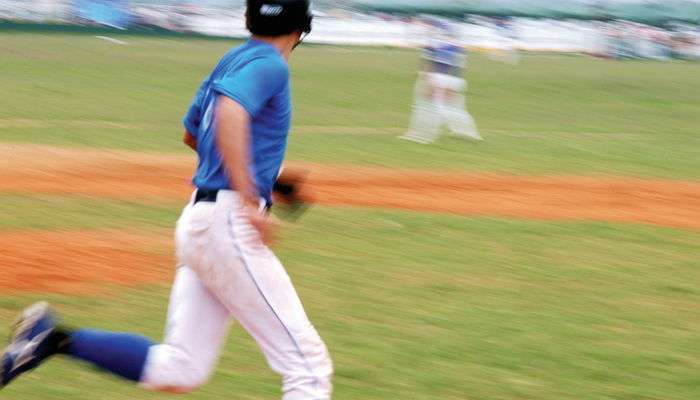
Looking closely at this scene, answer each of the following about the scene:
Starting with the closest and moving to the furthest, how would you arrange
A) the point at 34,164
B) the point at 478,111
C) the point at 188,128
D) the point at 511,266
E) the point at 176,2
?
the point at 188,128 → the point at 511,266 → the point at 34,164 → the point at 478,111 → the point at 176,2

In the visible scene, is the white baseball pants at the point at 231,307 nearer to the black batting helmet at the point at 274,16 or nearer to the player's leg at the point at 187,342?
the player's leg at the point at 187,342

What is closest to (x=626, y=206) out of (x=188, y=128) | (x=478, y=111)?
(x=188, y=128)

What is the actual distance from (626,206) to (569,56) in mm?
36704

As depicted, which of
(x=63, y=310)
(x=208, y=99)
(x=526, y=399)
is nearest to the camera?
(x=208, y=99)

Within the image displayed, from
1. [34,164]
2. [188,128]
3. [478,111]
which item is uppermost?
[188,128]

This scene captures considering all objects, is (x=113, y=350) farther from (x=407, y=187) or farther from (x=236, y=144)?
(x=407, y=187)

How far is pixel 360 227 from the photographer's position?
9914 millimetres

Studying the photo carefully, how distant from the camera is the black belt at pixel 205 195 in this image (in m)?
3.78

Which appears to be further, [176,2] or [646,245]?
[176,2]

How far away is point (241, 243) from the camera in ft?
12.3

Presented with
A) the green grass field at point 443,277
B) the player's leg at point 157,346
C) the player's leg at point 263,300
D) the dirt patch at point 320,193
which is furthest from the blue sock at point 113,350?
the dirt patch at point 320,193

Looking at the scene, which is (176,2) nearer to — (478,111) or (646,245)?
(478,111)

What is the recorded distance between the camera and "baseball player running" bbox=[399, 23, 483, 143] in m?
17.7

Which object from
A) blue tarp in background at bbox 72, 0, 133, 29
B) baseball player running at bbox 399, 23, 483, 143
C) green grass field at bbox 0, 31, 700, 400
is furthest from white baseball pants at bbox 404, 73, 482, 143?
blue tarp in background at bbox 72, 0, 133, 29
